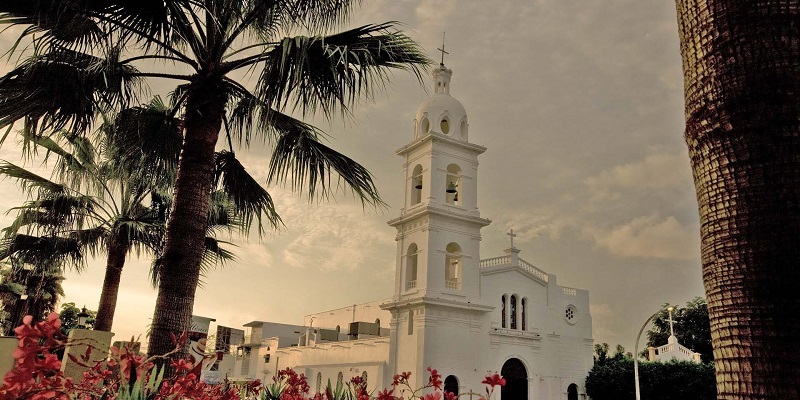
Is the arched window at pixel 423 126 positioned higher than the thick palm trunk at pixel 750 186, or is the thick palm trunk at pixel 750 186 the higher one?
the arched window at pixel 423 126

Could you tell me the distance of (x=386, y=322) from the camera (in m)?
38.1

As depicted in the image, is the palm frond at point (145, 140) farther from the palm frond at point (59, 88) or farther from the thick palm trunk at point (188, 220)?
the thick palm trunk at point (188, 220)

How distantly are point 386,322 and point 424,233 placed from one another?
41.4 ft

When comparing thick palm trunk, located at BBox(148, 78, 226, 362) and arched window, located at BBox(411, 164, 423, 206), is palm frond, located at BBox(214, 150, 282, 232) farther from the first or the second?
arched window, located at BBox(411, 164, 423, 206)

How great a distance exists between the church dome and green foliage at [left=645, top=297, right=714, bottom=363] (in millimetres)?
27059

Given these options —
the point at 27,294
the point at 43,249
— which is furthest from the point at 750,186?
the point at 27,294

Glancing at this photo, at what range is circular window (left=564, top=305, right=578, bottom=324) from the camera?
32.8 meters

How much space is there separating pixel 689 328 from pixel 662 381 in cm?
2083

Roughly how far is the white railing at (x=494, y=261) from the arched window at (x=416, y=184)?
4840 mm

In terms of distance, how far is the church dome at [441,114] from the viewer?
97.7 feet

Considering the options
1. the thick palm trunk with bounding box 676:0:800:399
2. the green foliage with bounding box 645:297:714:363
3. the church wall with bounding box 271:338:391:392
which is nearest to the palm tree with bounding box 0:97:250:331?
the thick palm trunk with bounding box 676:0:800:399

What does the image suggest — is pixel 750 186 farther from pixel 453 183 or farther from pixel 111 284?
pixel 453 183

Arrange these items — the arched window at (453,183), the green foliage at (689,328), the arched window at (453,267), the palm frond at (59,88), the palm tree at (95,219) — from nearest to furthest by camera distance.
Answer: the palm frond at (59,88) < the palm tree at (95,219) < the arched window at (453,267) < the arched window at (453,183) < the green foliage at (689,328)

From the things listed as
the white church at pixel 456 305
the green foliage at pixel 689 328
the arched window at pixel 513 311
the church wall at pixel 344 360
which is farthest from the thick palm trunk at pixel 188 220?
the green foliage at pixel 689 328
